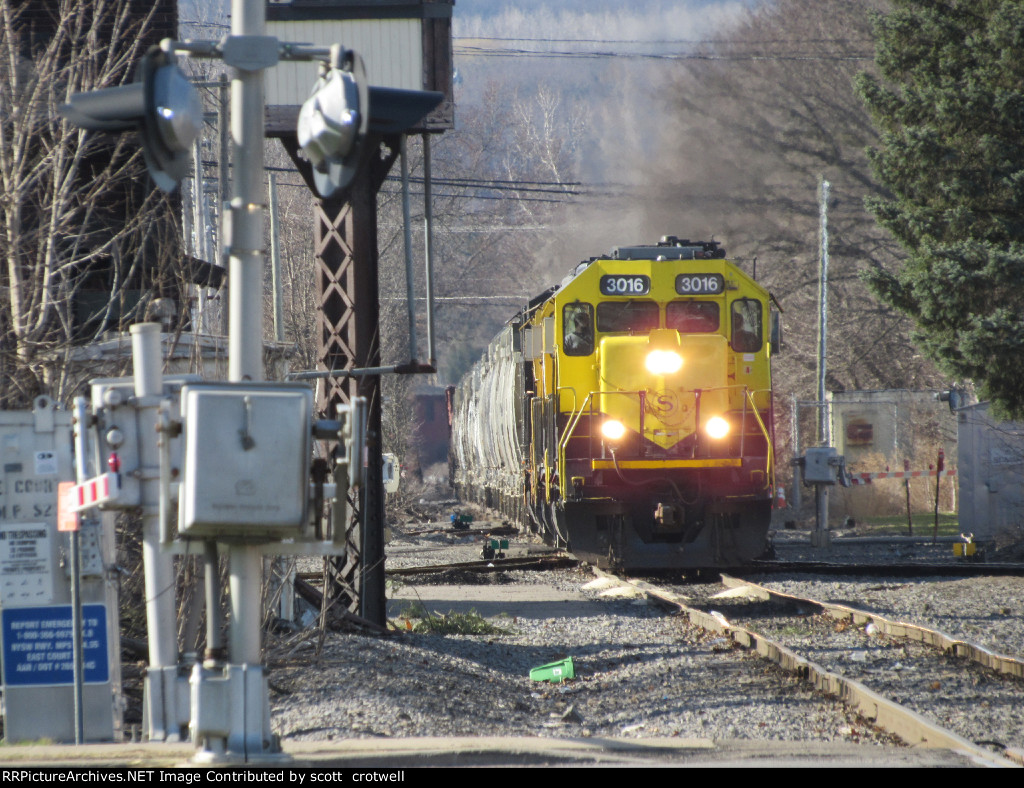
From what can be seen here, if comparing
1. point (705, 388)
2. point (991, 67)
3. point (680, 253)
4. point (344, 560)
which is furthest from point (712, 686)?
point (991, 67)

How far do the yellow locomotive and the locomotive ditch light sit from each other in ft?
29.7

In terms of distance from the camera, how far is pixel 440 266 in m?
54.1

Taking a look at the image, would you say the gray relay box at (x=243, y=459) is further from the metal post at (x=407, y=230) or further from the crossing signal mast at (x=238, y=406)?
the metal post at (x=407, y=230)

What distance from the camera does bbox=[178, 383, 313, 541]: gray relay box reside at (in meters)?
3.57

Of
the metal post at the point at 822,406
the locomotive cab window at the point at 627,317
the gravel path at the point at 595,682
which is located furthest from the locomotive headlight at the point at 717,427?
the metal post at the point at 822,406

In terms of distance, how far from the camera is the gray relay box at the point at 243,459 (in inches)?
141

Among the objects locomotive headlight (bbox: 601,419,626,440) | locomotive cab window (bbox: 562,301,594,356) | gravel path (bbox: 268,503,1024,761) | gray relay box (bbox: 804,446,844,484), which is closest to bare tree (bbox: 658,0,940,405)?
gray relay box (bbox: 804,446,844,484)

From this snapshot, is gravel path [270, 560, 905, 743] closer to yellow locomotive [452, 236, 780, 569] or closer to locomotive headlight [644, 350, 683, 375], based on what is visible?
yellow locomotive [452, 236, 780, 569]

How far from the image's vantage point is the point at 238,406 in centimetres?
359

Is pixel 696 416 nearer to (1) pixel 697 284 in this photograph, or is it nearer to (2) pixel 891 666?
(1) pixel 697 284

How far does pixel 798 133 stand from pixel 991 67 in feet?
60.8

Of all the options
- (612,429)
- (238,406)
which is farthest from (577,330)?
(238,406)

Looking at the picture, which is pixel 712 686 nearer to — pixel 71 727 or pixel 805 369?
pixel 71 727

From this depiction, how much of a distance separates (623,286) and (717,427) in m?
1.98
